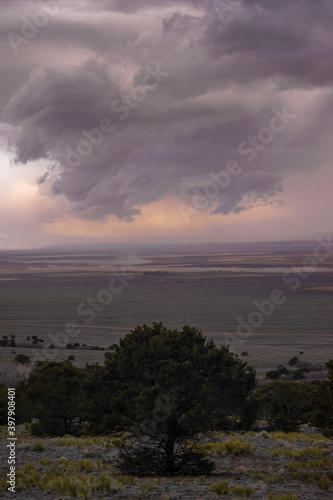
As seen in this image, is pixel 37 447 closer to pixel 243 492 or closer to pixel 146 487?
pixel 146 487

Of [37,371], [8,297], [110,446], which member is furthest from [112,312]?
[110,446]

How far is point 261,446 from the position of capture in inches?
843

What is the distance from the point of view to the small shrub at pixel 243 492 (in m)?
14.6

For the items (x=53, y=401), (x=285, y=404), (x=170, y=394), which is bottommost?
(x=285, y=404)

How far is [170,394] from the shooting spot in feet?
57.4

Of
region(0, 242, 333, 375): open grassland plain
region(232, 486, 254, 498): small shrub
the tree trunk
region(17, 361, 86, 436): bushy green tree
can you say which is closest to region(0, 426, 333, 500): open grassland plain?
region(232, 486, 254, 498): small shrub

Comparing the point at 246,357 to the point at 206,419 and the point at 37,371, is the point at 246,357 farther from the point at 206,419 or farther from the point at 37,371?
the point at 206,419

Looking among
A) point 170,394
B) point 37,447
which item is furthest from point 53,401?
point 170,394

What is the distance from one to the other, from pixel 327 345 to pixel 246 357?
21.0 meters

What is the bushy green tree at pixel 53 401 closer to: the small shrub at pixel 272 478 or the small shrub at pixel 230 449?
the small shrub at pixel 230 449

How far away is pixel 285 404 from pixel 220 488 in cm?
1713

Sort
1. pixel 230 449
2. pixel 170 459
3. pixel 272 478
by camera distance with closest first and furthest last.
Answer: pixel 272 478 → pixel 170 459 → pixel 230 449

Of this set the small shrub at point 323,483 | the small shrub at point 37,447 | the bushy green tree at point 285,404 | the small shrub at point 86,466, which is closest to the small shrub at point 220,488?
the small shrub at point 323,483

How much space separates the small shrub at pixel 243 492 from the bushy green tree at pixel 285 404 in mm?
15761
